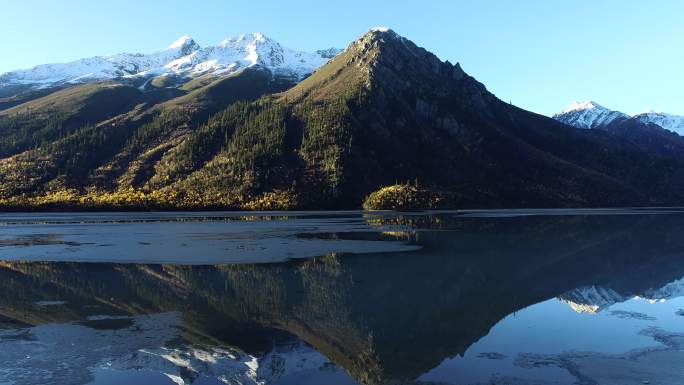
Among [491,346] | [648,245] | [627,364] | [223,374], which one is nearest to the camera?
[223,374]

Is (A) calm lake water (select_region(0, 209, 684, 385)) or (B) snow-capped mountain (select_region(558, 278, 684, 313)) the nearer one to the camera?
(A) calm lake water (select_region(0, 209, 684, 385))

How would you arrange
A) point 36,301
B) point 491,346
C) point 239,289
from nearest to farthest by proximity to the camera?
point 491,346
point 36,301
point 239,289

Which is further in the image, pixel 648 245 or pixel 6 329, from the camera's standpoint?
pixel 648 245

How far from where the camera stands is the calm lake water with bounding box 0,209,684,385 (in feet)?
66.4

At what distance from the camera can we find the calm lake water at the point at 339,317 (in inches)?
797

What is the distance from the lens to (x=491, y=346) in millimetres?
24203

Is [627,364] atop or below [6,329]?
atop

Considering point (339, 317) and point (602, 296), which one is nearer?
point (339, 317)

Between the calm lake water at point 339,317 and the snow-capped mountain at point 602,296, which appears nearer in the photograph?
the calm lake water at point 339,317

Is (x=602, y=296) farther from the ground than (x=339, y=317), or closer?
farther from the ground

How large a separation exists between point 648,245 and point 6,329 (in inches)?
3150

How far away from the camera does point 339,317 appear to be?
2975cm

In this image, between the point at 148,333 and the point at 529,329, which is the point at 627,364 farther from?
the point at 148,333

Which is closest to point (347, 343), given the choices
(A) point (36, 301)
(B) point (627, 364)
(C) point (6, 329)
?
(B) point (627, 364)
